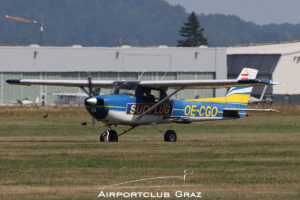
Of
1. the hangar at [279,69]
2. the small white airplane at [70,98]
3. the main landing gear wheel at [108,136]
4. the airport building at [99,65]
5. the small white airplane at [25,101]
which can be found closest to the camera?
the main landing gear wheel at [108,136]

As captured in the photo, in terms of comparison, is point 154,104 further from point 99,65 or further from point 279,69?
point 279,69

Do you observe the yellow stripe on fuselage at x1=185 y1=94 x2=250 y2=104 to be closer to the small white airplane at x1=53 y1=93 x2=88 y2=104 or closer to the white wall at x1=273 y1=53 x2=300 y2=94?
the small white airplane at x1=53 y1=93 x2=88 y2=104

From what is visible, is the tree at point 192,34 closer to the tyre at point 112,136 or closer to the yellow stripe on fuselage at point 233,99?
the yellow stripe on fuselage at point 233,99

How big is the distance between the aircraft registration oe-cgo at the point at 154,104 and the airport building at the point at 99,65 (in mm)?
55419

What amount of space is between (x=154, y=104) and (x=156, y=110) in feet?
0.95

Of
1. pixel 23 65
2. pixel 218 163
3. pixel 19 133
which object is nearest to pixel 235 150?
pixel 218 163

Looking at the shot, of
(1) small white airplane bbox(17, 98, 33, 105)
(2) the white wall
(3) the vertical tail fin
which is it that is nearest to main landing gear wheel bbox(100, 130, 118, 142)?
(3) the vertical tail fin

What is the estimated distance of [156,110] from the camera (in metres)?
28.5

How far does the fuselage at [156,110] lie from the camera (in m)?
26.5

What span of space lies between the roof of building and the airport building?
11312mm

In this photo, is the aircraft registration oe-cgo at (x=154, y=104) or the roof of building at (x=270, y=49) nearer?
the aircraft registration oe-cgo at (x=154, y=104)

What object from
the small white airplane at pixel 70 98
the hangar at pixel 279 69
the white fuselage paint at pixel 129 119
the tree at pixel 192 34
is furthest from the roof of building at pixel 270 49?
the white fuselage paint at pixel 129 119

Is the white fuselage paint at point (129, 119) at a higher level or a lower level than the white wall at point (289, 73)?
lower

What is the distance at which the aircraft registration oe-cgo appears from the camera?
1045 inches
